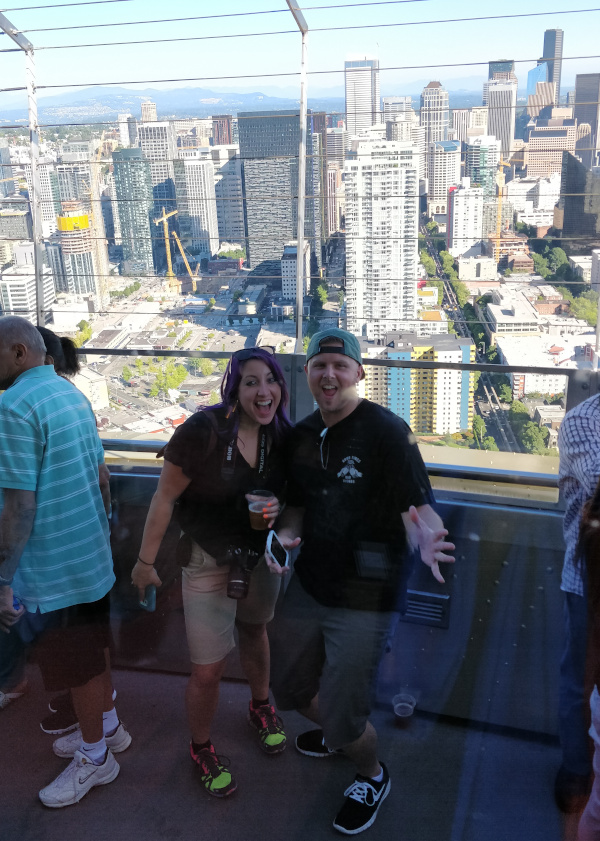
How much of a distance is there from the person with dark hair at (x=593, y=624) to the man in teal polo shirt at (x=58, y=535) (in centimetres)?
111

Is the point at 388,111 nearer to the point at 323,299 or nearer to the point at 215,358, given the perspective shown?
the point at 323,299

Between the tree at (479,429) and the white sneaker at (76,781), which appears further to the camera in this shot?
the tree at (479,429)

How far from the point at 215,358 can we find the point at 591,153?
1.56 meters

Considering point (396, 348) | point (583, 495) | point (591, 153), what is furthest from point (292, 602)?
point (591, 153)

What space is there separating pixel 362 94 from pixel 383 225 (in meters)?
0.64

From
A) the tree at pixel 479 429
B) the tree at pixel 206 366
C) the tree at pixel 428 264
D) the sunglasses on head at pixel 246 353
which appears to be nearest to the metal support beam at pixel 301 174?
the tree at pixel 206 366

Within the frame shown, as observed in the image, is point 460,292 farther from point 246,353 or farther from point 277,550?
point 277,550

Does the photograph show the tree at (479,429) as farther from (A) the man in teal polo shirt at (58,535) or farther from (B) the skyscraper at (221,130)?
(B) the skyscraper at (221,130)

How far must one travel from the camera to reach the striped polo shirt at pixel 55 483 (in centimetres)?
163

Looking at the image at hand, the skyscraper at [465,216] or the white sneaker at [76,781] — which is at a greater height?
the skyscraper at [465,216]

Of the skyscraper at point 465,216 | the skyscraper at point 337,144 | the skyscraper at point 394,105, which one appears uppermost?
the skyscraper at point 394,105

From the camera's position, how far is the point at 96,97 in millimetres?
3486

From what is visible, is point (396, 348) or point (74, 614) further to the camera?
point (396, 348)

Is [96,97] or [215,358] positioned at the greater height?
[96,97]
